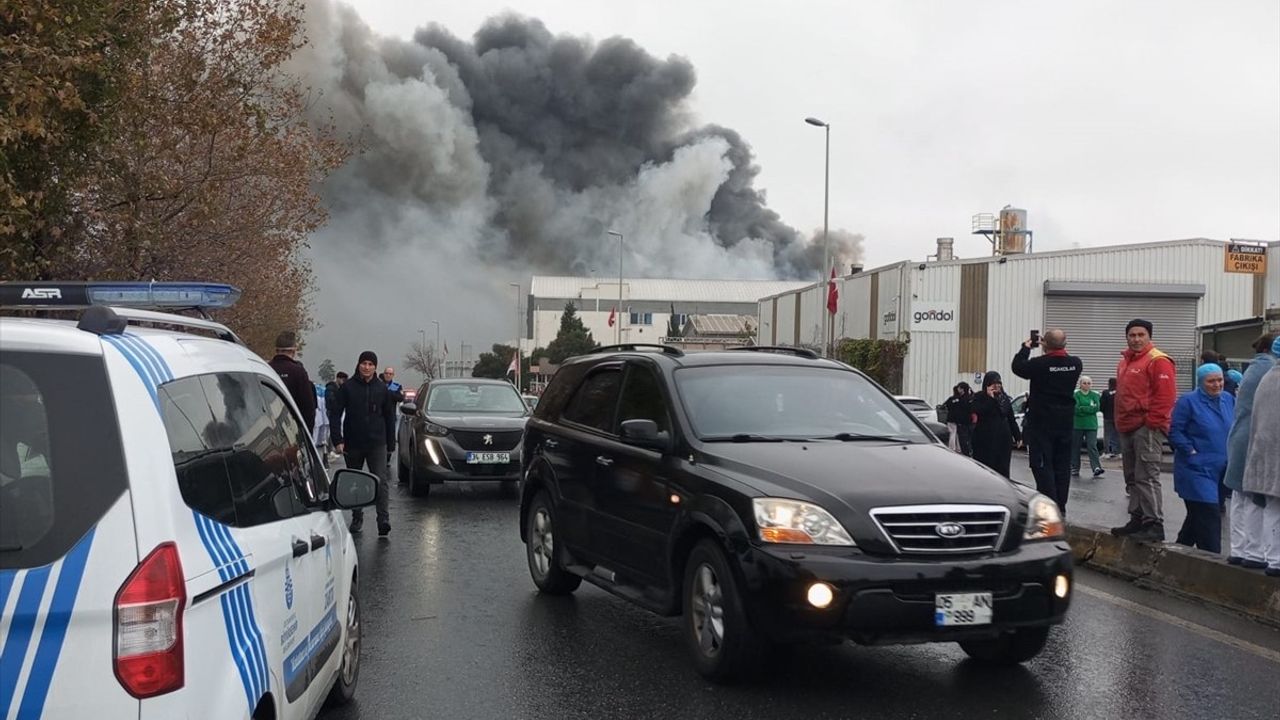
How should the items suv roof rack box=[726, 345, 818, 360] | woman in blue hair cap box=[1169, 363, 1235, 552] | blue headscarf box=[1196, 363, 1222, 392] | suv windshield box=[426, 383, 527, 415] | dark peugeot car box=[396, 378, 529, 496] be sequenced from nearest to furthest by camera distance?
suv roof rack box=[726, 345, 818, 360] → woman in blue hair cap box=[1169, 363, 1235, 552] → blue headscarf box=[1196, 363, 1222, 392] → dark peugeot car box=[396, 378, 529, 496] → suv windshield box=[426, 383, 527, 415]

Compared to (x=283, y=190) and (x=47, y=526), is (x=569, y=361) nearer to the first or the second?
(x=47, y=526)

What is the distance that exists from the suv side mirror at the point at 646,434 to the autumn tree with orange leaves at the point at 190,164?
6551 millimetres

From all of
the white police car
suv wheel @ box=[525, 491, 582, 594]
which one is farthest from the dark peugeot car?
the white police car

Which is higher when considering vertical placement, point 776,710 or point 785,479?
point 785,479

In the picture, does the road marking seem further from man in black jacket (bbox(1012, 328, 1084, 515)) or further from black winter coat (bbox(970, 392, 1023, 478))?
black winter coat (bbox(970, 392, 1023, 478))

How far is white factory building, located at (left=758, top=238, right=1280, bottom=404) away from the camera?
4031 centimetres

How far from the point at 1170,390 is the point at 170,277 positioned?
17885 mm

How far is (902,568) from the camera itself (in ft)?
16.8

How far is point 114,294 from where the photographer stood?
4129 millimetres

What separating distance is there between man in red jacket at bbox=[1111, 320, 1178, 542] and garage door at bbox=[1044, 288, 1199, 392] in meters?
32.7

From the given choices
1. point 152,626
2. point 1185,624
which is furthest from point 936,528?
point 152,626

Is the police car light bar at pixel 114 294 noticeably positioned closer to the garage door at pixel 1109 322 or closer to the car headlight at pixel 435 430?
the car headlight at pixel 435 430

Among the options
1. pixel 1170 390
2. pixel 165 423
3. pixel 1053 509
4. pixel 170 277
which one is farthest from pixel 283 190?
pixel 165 423

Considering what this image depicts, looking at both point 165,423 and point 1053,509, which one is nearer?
point 165,423
